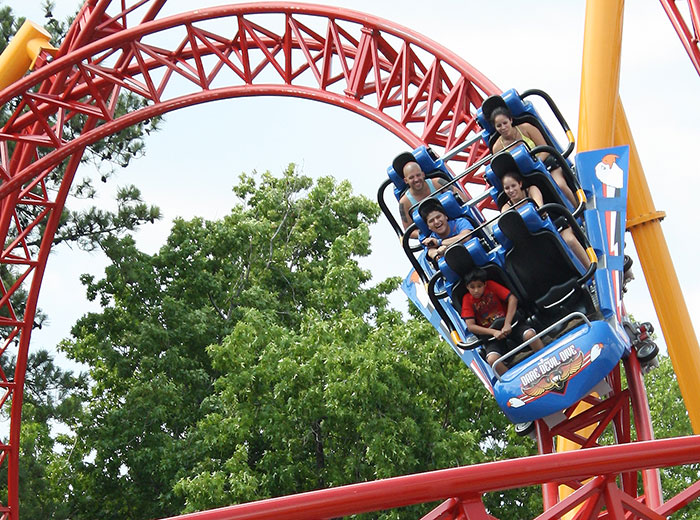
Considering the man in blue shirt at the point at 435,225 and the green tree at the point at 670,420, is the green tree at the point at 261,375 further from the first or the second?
the man in blue shirt at the point at 435,225

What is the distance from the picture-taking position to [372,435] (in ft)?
42.4

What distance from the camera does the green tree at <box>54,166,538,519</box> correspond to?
13289 mm

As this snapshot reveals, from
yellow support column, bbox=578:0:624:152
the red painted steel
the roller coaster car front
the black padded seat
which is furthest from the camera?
yellow support column, bbox=578:0:624:152

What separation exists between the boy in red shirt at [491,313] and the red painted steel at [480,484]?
213 centimetres

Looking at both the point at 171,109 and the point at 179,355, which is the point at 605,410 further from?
the point at 179,355

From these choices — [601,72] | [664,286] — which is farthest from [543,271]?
[601,72]

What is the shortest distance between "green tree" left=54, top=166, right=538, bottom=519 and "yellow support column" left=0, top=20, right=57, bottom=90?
4998 mm

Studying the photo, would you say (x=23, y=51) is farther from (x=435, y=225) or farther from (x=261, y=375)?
(x=435, y=225)

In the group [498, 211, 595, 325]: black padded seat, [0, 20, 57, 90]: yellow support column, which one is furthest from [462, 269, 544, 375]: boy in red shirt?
[0, 20, 57, 90]: yellow support column

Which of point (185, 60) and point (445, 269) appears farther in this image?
point (185, 60)

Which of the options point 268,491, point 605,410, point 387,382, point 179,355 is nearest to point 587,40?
point 605,410

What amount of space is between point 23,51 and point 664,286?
7127 mm

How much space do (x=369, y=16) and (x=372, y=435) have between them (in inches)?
234

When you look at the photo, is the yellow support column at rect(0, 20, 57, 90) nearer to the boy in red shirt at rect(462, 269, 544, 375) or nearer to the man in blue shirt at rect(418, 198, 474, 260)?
the man in blue shirt at rect(418, 198, 474, 260)
